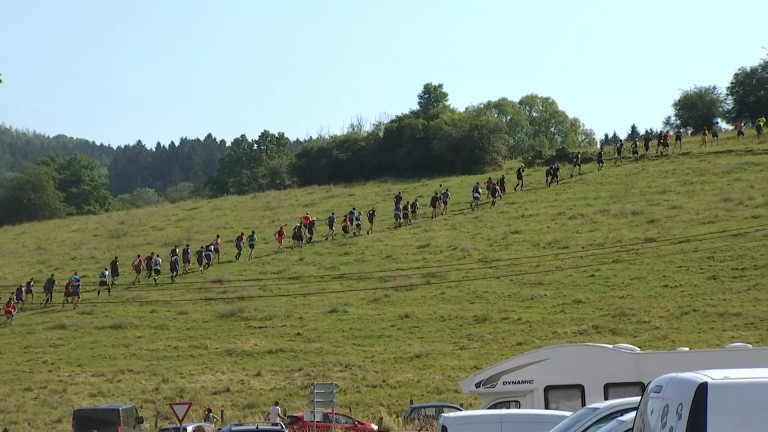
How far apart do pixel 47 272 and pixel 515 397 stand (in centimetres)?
5033

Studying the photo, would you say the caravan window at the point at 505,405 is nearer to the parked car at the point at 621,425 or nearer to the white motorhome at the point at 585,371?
the white motorhome at the point at 585,371

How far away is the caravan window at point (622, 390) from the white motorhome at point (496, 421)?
6.84 meters

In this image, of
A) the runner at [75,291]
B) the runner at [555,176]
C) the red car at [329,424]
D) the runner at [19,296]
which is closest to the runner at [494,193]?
the runner at [555,176]

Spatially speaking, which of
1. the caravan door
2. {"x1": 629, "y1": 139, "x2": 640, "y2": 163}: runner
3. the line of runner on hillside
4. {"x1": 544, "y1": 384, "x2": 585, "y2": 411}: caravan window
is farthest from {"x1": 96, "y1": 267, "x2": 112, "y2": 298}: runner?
{"x1": 544, "y1": 384, "x2": 585, "y2": 411}: caravan window

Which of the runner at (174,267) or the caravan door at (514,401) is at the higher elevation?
the runner at (174,267)

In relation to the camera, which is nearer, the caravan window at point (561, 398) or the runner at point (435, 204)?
the caravan window at point (561, 398)

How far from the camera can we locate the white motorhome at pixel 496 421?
1549 centimetres

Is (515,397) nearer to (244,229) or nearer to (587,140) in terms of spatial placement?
(244,229)

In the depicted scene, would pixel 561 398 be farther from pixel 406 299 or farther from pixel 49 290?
pixel 49 290

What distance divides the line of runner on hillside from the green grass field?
0.78 m

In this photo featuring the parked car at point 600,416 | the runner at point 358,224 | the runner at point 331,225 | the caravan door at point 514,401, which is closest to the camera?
the parked car at point 600,416

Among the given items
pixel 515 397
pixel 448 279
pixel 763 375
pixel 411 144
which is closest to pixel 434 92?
pixel 411 144

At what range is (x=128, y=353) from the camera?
49.6 meters

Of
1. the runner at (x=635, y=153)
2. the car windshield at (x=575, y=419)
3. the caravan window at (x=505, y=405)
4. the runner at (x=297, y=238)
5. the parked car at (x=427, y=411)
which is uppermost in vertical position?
the runner at (x=635, y=153)
